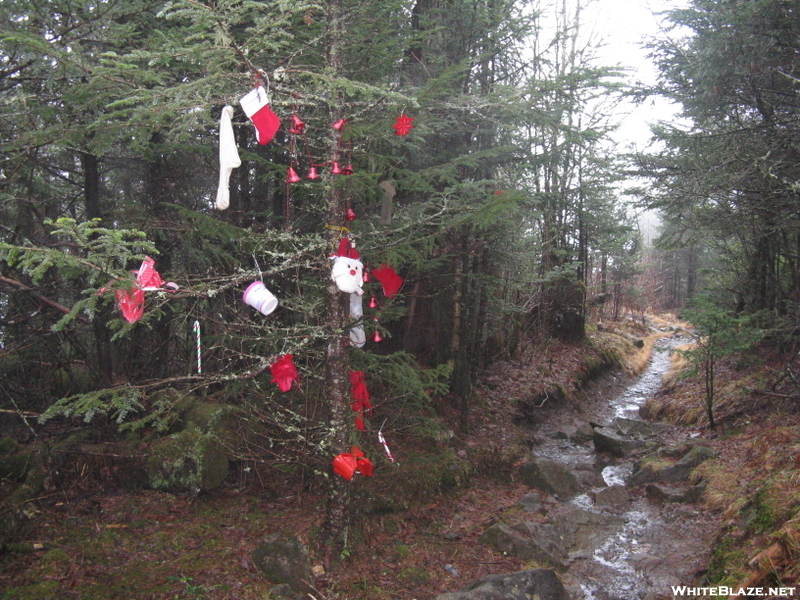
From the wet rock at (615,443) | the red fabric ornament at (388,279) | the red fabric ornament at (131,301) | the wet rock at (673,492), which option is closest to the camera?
the red fabric ornament at (131,301)

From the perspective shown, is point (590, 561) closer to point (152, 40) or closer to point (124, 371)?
point (124, 371)

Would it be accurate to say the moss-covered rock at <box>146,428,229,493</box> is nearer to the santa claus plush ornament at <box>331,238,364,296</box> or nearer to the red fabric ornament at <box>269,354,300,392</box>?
the red fabric ornament at <box>269,354,300,392</box>

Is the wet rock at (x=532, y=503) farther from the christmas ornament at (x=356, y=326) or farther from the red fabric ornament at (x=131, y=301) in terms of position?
the red fabric ornament at (x=131, y=301)

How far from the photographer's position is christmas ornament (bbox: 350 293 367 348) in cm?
526

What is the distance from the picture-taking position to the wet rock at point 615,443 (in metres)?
10.4

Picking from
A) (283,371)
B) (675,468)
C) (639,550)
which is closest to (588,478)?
(675,468)

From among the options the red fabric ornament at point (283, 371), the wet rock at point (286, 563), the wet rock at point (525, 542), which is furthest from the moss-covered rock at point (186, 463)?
the wet rock at point (525, 542)

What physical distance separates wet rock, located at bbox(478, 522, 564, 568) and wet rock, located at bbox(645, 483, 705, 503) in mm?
2223

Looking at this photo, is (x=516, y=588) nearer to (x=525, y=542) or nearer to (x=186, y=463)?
(x=525, y=542)

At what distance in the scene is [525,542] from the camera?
20.8 feet

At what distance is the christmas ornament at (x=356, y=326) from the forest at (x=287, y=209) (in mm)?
30

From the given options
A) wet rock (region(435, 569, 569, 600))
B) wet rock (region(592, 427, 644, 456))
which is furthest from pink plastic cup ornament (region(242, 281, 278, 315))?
wet rock (region(592, 427, 644, 456))

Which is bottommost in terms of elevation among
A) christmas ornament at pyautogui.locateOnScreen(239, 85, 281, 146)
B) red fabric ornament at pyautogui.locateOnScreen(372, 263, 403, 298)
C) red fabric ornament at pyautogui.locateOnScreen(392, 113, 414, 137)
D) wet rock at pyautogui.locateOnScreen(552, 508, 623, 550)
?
wet rock at pyautogui.locateOnScreen(552, 508, 623, 550)

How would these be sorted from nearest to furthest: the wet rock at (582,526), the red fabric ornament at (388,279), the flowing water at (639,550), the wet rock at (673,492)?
the red fabric ornament at (388,279)
the flowing water at (639,550)
the wet rock at (582,526)
the wet rock at (673,492)
